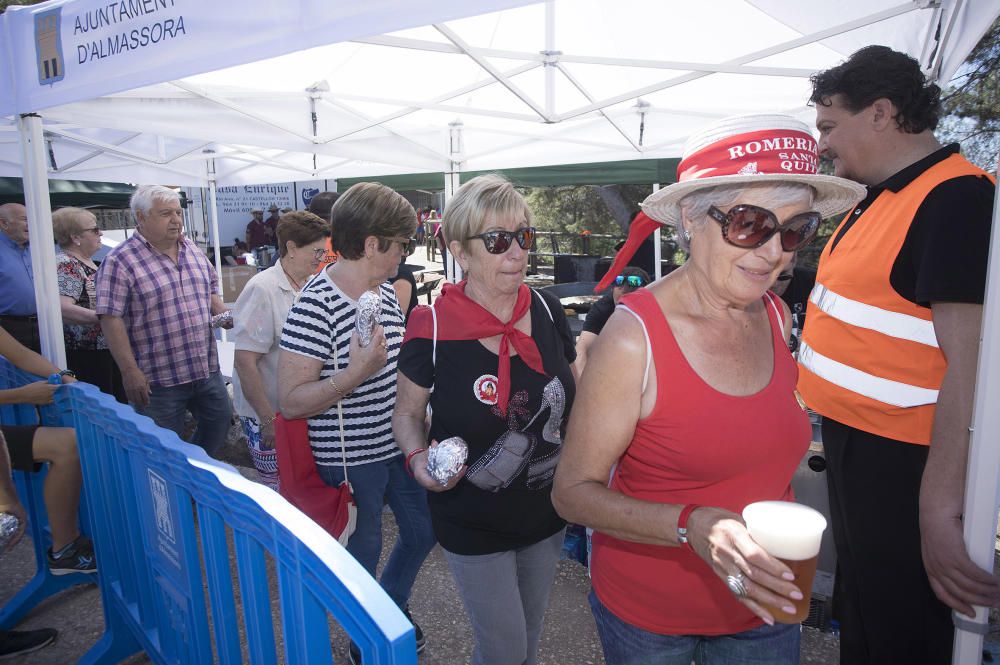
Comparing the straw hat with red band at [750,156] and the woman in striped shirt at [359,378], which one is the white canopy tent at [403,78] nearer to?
the straw hat with red band at [750,156]

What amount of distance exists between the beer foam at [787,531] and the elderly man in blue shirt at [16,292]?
15.1 ft

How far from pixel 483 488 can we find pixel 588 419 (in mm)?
640

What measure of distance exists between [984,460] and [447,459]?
4.02 ft

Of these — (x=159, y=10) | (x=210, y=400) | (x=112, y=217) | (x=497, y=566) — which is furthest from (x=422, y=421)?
(x=112, y=217)

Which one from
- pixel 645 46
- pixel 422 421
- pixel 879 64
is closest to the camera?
pixel 879 64

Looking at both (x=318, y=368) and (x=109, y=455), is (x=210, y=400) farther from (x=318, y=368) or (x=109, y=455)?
(x=318, y=368)

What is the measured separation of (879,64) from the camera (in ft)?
6.01

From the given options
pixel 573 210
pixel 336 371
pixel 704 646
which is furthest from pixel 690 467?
pixel 573 210

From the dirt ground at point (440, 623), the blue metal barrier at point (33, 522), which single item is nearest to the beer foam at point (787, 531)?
the dirt ground at point (440, 623)

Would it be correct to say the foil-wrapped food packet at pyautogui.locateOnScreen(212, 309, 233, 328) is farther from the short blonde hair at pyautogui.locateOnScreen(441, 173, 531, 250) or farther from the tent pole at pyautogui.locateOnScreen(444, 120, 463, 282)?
the tent pole at pyautogui.locateOnScreen(444, 120, 463, 282)

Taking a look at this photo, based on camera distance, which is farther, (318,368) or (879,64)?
(318,368)

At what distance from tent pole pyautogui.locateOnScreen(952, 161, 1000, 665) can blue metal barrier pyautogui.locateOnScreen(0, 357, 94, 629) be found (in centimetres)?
353

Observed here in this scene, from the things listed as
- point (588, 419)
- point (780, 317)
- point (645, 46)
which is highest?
point (645, 46)

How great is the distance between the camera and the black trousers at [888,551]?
166 cm
